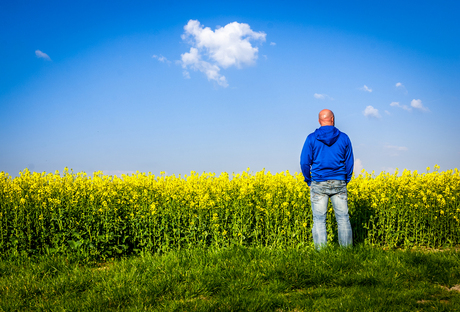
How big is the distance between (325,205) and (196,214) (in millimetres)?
2557

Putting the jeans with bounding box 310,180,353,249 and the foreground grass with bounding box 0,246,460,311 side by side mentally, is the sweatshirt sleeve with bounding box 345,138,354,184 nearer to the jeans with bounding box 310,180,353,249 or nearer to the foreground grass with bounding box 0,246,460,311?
the jeans with bounding box 310,180,353,249

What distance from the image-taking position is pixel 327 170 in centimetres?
536

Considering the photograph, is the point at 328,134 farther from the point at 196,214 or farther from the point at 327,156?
the point at 196,214

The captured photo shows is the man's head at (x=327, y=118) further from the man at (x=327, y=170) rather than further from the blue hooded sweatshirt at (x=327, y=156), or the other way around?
the blue hooded sweatshirt at (x=327, y=156)

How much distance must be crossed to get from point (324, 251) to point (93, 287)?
11.4 feet

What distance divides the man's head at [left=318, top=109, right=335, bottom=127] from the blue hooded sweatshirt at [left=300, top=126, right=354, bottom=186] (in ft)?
0.33

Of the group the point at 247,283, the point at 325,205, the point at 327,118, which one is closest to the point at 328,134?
the point at 327,118

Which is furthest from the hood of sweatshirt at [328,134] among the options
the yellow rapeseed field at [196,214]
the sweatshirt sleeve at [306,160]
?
the yellow rapeseed field at [196,214]

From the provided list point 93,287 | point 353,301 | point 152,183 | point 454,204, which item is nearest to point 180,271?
point 93,287

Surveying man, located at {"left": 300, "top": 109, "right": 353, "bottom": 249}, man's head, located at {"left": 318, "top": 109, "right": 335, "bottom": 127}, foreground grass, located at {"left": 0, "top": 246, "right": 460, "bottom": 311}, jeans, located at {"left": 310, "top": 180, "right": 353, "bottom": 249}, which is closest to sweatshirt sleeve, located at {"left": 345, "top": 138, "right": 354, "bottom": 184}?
man, located at {"left": 300, "top": 109, "right": 353, "bottom": 249}

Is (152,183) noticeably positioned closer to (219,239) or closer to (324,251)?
(219,239)

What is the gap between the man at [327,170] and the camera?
5355 mm

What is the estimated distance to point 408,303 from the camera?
3.75m

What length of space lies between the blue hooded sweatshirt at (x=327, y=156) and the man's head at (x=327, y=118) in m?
0.10
